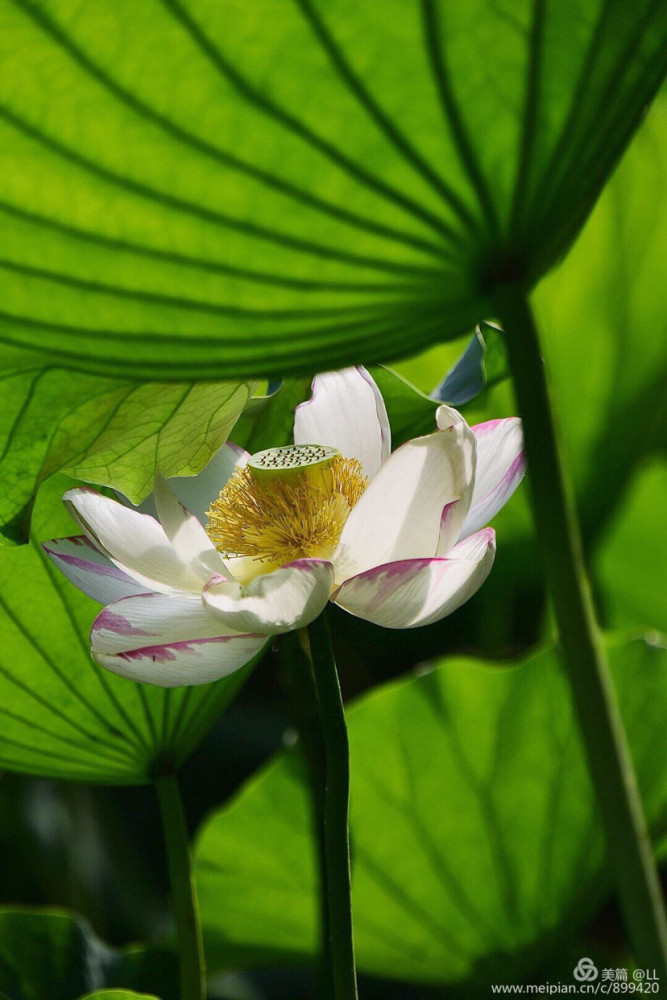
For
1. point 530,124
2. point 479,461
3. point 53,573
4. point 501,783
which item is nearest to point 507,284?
point 530,124

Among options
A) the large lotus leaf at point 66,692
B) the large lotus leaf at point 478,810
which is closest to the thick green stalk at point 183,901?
the large lotus leaf at point 66,692

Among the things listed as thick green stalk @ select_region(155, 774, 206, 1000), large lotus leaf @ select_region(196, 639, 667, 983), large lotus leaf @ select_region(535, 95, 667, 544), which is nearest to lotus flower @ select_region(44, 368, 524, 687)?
thick green stalk @ select_region(155, 774, 206, 1000)

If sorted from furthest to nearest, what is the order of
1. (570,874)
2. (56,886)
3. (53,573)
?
(56,886) < (570,874) < (53,573)

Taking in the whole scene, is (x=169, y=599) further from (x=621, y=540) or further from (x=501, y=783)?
(x=621, y=540)

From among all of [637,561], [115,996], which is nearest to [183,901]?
[115,996]

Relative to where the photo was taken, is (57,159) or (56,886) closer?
(57,159)

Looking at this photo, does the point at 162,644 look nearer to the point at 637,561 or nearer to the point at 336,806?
the point at 336,806
